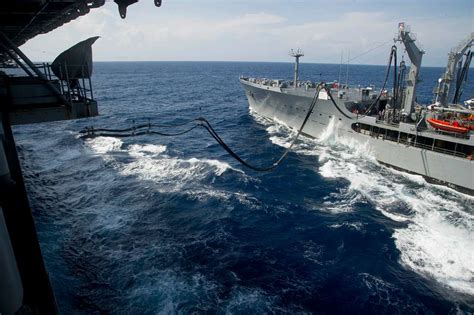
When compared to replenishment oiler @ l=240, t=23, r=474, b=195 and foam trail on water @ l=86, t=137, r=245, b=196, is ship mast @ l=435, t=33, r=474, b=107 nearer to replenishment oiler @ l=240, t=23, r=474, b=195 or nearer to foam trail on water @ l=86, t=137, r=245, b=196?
replenishment oiler @ l=240, t=23, r=474, b=195

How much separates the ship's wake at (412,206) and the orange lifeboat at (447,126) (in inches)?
215

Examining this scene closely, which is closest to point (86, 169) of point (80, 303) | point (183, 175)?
point (183, 175)

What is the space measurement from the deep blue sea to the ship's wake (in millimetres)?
105

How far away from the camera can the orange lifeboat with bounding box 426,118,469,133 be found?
1067 inches

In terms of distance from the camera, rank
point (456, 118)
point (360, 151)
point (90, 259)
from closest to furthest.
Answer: point (90, 259) → point (456, 118) → point (360, 151)

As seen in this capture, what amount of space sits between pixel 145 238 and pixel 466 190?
28.7 meters

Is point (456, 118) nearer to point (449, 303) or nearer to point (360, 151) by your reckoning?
point (360, 151)

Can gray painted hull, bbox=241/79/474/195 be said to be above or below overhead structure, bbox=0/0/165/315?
below

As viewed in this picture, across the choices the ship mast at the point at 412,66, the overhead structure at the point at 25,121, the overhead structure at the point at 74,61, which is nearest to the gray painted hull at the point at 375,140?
the ship mast at the point at 412,66

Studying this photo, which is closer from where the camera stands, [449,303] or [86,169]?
[449,303]

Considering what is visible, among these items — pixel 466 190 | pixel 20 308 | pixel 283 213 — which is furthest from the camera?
pixel 466 190

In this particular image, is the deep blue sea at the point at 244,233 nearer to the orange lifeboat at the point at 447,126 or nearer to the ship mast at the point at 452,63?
the orange lifeboat at the point at 447,126

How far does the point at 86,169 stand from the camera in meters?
30.7

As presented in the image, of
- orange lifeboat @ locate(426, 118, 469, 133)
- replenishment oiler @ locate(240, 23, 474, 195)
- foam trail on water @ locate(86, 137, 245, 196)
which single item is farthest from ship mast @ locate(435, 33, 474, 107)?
foam trail on water @ locate(86, 137, 245, 196)
